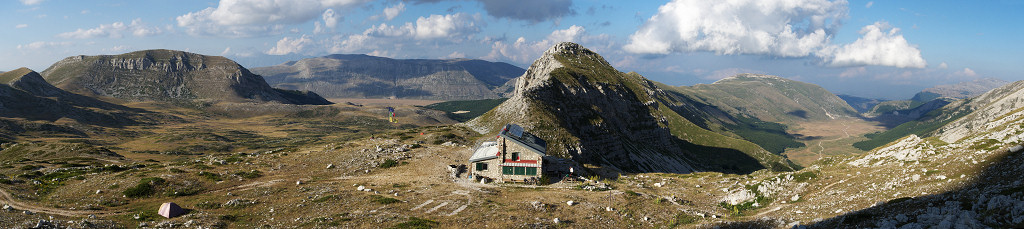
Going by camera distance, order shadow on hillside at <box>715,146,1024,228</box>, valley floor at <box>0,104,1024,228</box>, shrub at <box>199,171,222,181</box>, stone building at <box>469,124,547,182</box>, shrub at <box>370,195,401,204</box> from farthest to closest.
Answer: stone building at <box>469,124,547,182</box>
shrub at <box>199,171,222,181</box>
shrub at <box>370,195,401,204</box>
valley floor at <box>0,104,1024,228</box>
shadow on hillside at <box>715,146,1024,228</box>

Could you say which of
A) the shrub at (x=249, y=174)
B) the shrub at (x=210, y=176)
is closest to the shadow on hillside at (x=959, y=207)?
the shrub at (x=249, y=174)

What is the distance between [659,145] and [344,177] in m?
152

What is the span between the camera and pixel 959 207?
2375 cm

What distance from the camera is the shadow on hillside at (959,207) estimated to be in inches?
822

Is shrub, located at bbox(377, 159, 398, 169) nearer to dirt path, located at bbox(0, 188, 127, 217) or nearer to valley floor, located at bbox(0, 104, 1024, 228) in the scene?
valley floor, located at bbox(0, 104, 1024, 228)

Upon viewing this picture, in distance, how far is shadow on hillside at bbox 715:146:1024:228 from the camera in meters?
20.9

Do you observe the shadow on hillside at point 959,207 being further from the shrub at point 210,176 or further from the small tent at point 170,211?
the shrub at point 210,176

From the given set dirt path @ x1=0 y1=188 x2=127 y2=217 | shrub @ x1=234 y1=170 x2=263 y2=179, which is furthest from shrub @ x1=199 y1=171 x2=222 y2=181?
dirt path @ x1=0 y1=188 x2=127 y2=217

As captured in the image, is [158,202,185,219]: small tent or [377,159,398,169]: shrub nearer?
[158,202,185,219]: small tent

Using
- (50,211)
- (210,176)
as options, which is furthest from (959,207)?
(210,176)

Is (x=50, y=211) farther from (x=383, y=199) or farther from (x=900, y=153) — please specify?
(x=900, y=153)

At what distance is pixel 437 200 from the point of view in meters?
46.9

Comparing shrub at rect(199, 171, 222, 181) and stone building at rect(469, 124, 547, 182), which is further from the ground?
stone building at rect(469, 124, 547, 182)

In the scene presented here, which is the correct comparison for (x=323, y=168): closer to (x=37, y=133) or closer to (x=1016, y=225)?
(x=1016, y=225)
